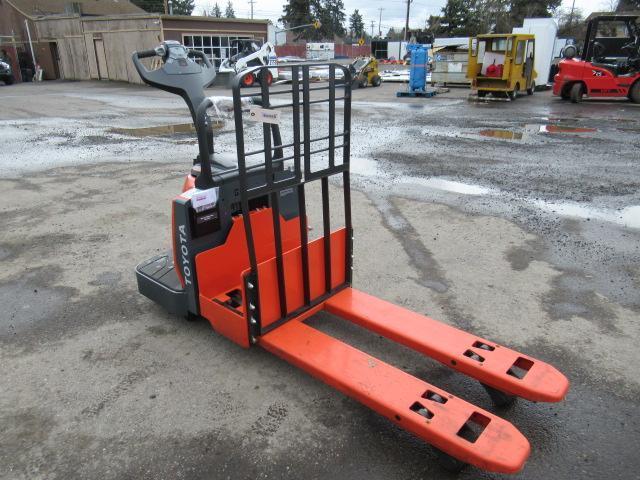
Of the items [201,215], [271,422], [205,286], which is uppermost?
[201,215]

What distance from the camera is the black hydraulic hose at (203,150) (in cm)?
293

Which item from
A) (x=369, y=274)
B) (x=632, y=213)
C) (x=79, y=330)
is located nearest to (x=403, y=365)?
(x=369, y=274)

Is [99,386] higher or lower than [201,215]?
lower

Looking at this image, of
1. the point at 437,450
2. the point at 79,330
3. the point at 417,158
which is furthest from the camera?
the point at 417,158

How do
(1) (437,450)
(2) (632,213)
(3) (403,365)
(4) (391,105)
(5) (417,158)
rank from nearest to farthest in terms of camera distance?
(1) (437,450) < (3) (403,365) < (2) (632,213) < (5) (417,158) < (4) (391,105)

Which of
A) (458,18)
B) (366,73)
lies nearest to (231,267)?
(366,73)

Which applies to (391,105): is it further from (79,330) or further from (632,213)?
(79,330)

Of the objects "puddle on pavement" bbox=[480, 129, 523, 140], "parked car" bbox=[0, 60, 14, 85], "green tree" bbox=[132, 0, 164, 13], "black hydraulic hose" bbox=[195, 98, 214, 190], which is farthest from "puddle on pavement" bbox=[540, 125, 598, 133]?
"green tree" bbox=[132, 0, 164, 13]

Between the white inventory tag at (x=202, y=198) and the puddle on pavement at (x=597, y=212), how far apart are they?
444 centimetres

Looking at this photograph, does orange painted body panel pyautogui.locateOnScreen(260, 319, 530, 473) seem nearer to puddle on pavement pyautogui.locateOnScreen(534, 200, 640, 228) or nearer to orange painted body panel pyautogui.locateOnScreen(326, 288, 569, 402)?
orange painted body panel pyautogui.locateOnScreen(326, 288, 569, 402)

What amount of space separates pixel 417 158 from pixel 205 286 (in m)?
6.26

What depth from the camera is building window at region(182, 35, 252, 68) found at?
86.3ft

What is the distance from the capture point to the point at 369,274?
14.0 feet

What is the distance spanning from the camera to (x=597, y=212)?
582 cm
